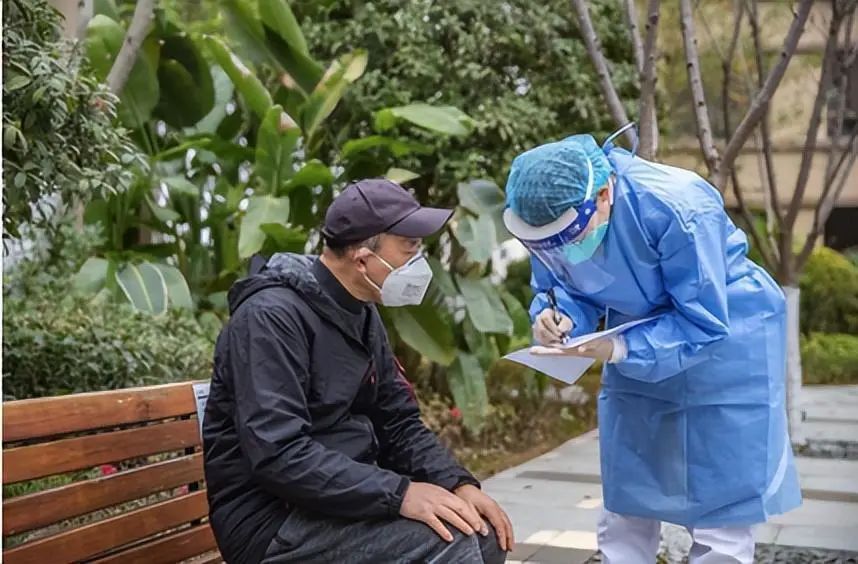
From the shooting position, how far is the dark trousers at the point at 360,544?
95.4 inches

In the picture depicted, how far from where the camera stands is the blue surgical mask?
259cm

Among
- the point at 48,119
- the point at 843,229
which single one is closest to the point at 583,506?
the point at 48,119

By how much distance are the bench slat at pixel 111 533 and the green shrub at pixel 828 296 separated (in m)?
12.1

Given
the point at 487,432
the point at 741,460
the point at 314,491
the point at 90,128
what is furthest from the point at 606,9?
the point at 314,491

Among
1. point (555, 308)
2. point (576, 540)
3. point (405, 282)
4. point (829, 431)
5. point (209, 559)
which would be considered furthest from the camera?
point (829, 431)

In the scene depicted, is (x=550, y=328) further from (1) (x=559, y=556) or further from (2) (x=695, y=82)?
(2) (x=695, y=82)

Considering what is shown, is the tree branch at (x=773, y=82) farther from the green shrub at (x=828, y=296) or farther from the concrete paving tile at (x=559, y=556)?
the green shrub at (x=828, y=296)

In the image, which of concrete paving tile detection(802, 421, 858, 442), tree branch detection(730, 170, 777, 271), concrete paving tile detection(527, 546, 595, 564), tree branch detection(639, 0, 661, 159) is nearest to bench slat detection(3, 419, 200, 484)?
concrete paving tile detection(527, 546, 595, 564)

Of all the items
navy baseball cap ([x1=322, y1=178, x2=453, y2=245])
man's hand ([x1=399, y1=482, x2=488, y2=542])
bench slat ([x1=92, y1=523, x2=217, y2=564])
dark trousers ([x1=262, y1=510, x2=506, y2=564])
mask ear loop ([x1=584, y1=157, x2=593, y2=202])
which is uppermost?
mask ear loop ([x1=584, y1=157, x2=593, y2=202])

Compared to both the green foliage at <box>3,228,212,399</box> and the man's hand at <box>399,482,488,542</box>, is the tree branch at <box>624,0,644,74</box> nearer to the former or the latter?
the green foliage at <box>3,228,212,399</box>

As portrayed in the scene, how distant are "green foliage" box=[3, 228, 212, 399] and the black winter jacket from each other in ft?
Result: 6.55

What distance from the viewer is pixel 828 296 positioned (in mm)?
13922

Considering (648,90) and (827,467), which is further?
(827,467)

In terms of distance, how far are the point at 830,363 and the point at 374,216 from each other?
11.5 metres
